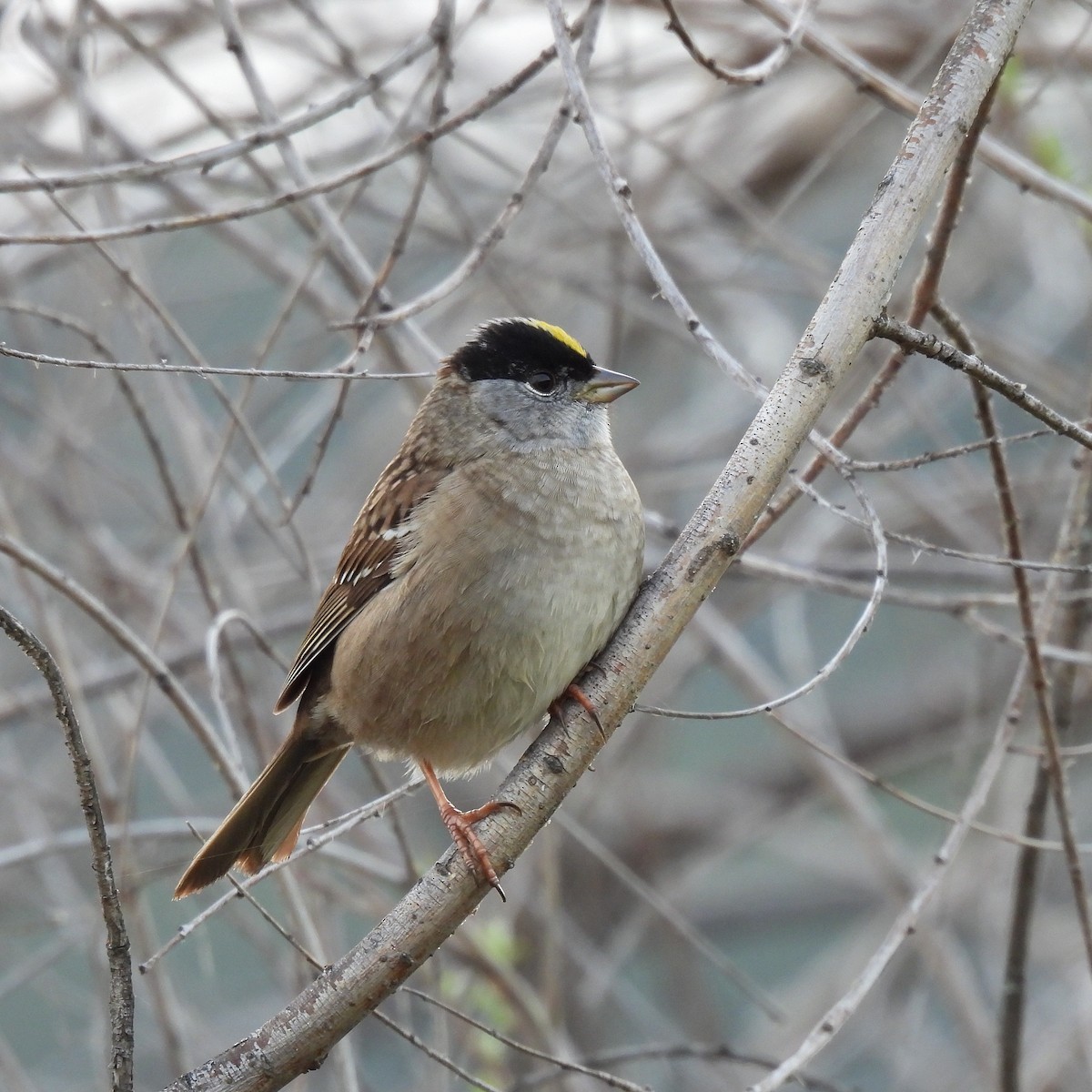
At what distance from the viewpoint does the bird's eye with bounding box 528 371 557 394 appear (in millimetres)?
3332

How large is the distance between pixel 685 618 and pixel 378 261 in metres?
3.85

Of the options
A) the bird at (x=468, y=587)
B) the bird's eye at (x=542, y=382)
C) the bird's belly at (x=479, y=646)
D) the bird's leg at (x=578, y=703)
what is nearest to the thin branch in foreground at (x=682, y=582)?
the bird's leg at (x=578, y=703)

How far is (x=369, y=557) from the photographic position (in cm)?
329

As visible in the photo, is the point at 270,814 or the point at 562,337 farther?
the point at 562,337

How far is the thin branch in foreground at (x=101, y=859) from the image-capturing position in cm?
187

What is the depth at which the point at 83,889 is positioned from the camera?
5.40 m

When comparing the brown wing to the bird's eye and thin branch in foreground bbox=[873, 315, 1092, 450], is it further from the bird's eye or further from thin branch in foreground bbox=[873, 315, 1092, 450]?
thin branch in foreground bbox=[873, 315, 1092, 450]

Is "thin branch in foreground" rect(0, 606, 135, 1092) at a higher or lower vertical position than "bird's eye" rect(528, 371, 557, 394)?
lower

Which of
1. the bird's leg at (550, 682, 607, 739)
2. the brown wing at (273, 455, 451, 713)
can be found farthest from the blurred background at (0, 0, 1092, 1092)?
the bird's leg at (550, 682, 607, 739)

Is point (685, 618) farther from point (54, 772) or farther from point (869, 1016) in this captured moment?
point (54, 772)

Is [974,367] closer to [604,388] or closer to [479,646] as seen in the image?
[479,646]

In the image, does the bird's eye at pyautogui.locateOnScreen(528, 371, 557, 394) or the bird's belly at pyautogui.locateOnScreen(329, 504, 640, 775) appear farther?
the bird's eye at pyautogui.locateOnScreen(528, 371, 557, 394)

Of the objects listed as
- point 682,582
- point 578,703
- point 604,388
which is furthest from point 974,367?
point 604,388

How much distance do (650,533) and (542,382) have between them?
1.01m
